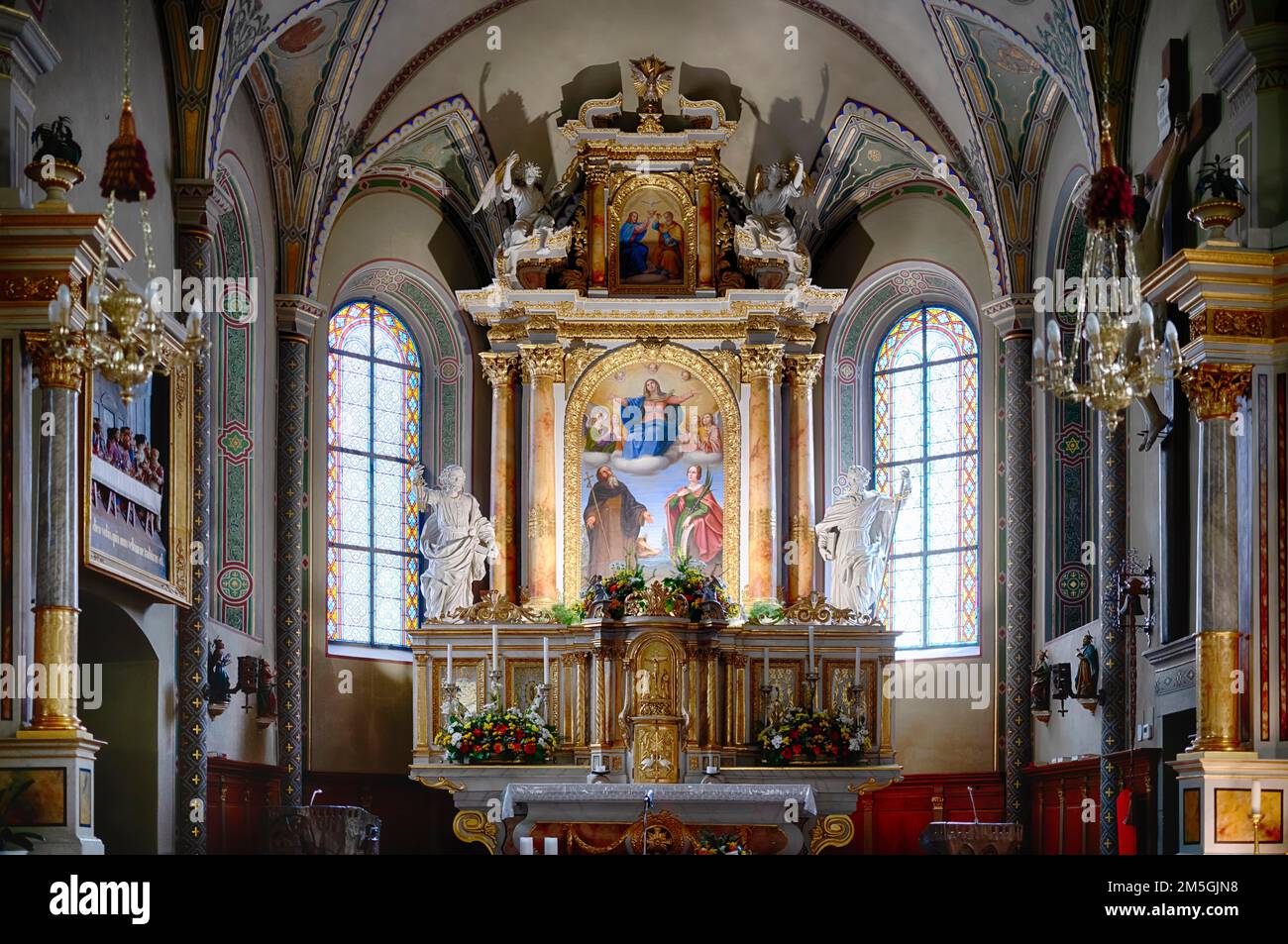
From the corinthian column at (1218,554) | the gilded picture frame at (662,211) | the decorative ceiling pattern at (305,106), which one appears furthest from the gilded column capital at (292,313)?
the corinthian column at (1218,554)

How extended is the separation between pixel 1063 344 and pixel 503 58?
6287mm

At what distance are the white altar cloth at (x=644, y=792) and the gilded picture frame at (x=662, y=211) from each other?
6.14 meters

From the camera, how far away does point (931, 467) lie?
20.8m

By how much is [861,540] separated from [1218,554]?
5957mm

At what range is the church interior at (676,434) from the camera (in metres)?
14.2

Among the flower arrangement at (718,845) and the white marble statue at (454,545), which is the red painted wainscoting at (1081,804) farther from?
the white marble statue at (454,545)

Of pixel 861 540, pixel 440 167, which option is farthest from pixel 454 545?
pixel 440 167

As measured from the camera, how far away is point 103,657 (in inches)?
603

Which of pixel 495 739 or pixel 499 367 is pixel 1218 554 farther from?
pixel 499 367

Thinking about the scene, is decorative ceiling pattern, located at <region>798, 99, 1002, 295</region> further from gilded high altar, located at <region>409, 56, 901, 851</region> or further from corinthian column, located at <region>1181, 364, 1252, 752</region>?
corinthian column, located at <region>1181, 364, 1252, 752</region>

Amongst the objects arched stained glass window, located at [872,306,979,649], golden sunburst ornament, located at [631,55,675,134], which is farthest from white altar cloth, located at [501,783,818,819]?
golden sunburst ornament, located at [631,55,675,134]

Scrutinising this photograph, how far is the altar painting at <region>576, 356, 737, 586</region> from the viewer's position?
1973 cm

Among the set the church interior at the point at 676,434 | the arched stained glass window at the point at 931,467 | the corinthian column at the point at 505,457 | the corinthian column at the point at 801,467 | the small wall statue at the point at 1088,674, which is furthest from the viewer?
the arched stained glass window at the point at 931,467
